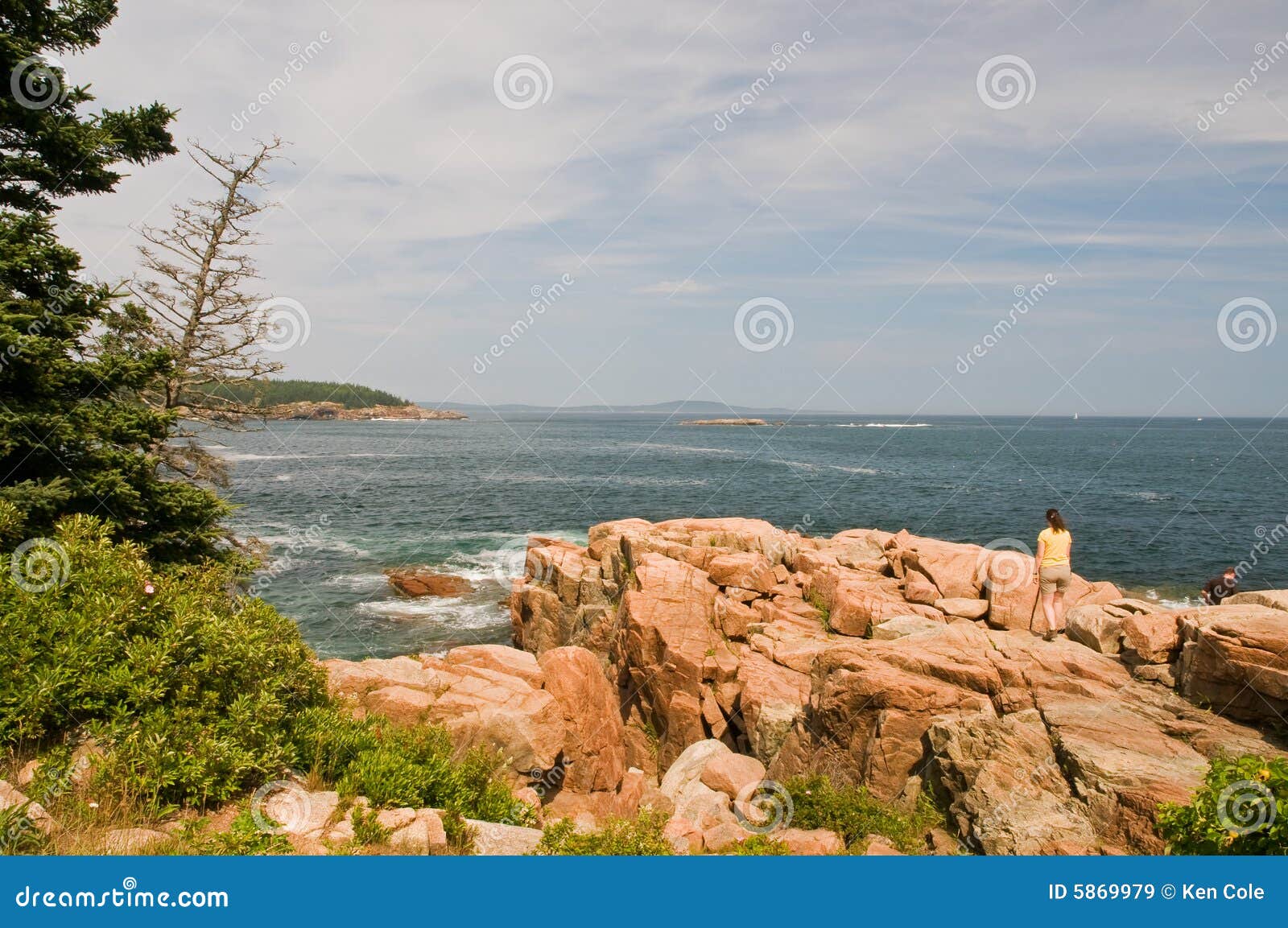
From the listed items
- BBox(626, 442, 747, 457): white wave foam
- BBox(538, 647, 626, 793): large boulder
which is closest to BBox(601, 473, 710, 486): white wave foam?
BBox(626, 442, 747, 457): white wave foam

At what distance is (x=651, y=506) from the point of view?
171ft

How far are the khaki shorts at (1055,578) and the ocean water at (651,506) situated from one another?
790 inches

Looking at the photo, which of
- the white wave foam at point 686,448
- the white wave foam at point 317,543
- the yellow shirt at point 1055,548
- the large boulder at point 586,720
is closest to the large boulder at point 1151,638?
the yellow shirt at point 1055,548

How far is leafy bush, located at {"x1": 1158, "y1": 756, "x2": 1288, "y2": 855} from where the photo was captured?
596 centimetres

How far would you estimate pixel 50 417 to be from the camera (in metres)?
10.8

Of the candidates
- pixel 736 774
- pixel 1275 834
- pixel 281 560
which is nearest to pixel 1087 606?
pixel 736 774

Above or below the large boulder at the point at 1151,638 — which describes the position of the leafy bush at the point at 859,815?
below

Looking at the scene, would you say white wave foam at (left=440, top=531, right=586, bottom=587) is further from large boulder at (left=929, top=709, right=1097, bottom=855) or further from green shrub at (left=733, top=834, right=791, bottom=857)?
green shrub at (left=733, top=834, right=791, bottom=857)

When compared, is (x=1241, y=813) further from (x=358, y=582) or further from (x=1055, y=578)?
(x=358, y=582)

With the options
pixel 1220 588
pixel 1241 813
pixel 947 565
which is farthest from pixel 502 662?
pixel 1220 588

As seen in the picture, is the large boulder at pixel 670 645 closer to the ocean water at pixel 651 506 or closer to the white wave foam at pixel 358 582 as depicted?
the ocean water at pixel 651 506

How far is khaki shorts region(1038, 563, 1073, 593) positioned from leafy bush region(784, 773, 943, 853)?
6.04m

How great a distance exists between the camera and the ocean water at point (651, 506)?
31484 mm

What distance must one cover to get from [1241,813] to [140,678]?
11.5 metres
